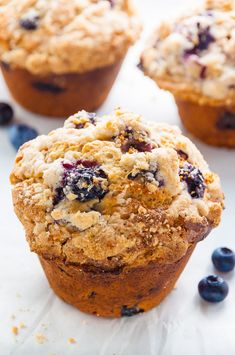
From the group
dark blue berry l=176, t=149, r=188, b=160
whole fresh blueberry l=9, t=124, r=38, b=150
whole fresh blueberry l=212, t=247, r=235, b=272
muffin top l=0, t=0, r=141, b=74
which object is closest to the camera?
dark blue berry l=176, t=149, r=188, b=160

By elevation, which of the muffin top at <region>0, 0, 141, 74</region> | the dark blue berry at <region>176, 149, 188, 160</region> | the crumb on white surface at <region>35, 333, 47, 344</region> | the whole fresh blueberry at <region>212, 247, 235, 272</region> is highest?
the muffin top at <region>0, 0, 141, 74</region>

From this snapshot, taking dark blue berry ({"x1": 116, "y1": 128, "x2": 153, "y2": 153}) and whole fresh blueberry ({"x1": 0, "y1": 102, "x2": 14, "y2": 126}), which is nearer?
dark blue berry ({"x1": 116, "y1": 128, "x2": 153, "y2": 153})

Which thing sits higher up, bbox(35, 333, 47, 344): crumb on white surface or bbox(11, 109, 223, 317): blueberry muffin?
bbox(11, 109, 223, 317): blueberry muffin

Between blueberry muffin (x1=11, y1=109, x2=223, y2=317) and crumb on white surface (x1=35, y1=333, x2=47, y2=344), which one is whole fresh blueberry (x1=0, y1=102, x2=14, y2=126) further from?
crumb on white surface (x1=35, y1=333, x2=47, y2=344)

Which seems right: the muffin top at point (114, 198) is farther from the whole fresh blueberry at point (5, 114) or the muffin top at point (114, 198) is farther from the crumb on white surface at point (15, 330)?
the whole fresh blueberry at point (5, 114)

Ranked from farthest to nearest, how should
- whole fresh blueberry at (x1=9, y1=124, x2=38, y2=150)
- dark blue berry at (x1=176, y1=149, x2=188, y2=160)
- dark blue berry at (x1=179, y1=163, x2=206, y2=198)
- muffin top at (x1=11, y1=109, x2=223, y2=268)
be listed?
1. whole fresh blueberry at (x1=9, y1=124, x2=38, y2=150)
2. dark blue berry at (x1=176, y1=149, x2=188, y2=160)
3. dark blue berry at (x1=179, y1=163, x2=206, y2=198)
4. muffin top at (x1=11, y1=109, x2=223, y2=268)

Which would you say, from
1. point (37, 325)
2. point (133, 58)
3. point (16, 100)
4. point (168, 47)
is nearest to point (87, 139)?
point (37, 325)

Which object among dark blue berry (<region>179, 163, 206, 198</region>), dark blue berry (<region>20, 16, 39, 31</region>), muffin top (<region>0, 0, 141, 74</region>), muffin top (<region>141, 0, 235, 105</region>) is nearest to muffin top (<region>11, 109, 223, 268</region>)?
dark blue berry (<region>179, 163, 206, 198</region>)

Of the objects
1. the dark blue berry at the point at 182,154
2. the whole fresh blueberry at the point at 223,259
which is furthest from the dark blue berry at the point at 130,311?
the dark blue berry at the point at 182,154
